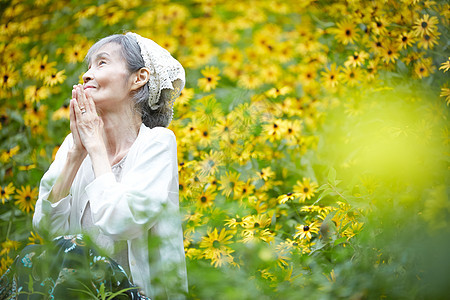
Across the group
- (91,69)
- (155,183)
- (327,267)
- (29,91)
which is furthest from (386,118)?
(29,91)

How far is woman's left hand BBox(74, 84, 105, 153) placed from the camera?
1.43m

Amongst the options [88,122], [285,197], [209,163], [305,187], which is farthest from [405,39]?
[88,122]

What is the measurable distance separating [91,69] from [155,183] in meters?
0.44

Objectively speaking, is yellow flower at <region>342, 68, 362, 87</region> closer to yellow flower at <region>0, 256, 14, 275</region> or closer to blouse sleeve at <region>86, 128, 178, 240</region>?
blouse sleeve at <region>86, 128, 178, 240</region>

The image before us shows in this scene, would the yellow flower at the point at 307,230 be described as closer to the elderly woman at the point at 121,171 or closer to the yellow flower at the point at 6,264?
the elderly woman at the point at 121,171

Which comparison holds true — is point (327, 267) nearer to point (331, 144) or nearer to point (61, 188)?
point (61, 188)

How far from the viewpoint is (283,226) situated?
1.97 metres

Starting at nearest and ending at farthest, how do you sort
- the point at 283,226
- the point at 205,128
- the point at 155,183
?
1. the point at 155,183
2. the point at 283,226
3. the point at 205,128

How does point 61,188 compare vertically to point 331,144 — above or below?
above

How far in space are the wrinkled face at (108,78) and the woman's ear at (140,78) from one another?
0.02m

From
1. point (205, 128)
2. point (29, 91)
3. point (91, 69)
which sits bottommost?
point (205, 128)

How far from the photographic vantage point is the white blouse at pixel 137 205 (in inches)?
51.0

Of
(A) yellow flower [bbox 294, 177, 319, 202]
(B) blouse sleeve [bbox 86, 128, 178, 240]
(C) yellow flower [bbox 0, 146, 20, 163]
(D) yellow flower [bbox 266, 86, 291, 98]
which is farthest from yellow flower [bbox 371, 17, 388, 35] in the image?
(C) yellow flower [bbox 0, 146, 20, 163]

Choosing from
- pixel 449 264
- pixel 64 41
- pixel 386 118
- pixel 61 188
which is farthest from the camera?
pixel 64 41
